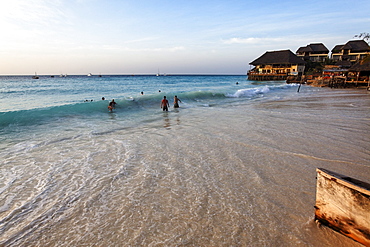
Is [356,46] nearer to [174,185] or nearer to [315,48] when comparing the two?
[315,48]

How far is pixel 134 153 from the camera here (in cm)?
689

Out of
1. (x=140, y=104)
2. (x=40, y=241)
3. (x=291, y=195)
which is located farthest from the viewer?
(x=140, y=104)

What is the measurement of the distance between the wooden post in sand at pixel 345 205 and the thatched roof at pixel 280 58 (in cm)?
5795

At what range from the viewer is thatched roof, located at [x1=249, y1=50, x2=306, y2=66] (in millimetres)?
54094

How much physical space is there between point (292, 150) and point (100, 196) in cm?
552

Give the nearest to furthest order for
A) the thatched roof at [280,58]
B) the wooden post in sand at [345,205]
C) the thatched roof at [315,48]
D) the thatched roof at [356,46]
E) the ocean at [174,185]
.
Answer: the wooden post in sand at [345,205] → the ocean at [174,185] → the thatched roof at [280,58] → the thatched roof at [356,46] → the thatched roof at [315,48]

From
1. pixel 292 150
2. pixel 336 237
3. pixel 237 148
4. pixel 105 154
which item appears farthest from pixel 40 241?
pixel 292 150

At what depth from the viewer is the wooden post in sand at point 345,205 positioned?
8.54ft

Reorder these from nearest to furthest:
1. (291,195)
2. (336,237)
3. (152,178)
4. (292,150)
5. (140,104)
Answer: (336,237) < (291,195) < (152,178) < (292,150) < (140,104)

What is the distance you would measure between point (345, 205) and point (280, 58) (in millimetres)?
60797

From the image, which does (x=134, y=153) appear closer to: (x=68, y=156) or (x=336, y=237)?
(x=68, y=156)

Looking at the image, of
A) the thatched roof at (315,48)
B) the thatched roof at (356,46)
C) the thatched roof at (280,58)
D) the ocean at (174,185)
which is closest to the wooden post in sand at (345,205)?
the ocean at (174,185)

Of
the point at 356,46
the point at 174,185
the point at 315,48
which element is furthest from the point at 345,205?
the point at 315,48

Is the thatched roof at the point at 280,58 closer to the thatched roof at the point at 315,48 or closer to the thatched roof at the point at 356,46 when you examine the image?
the thatched roof at the point at 315,48
